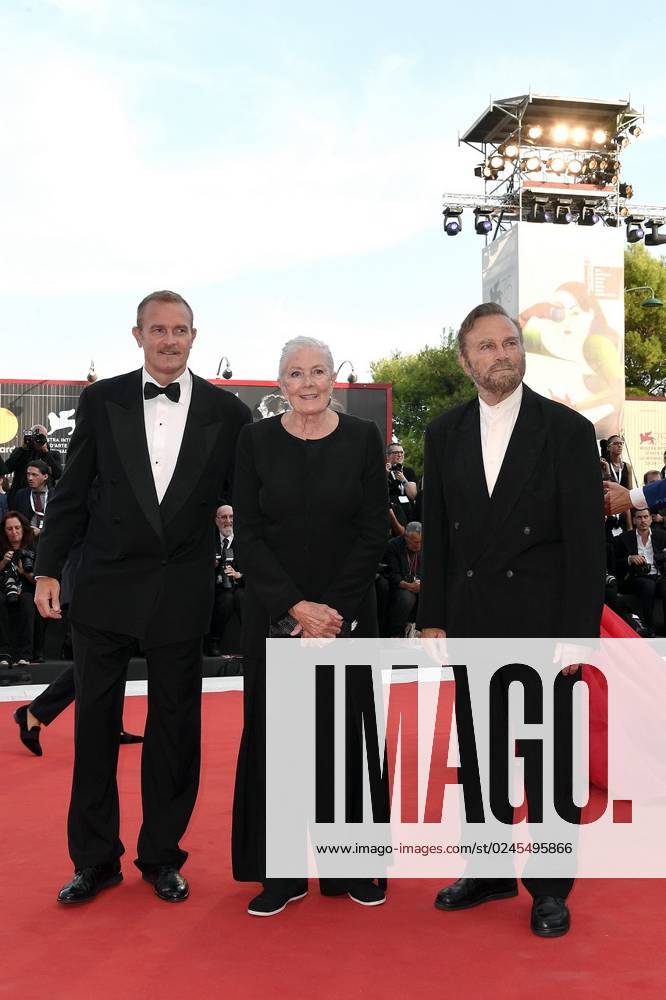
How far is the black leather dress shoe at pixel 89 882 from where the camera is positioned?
329 cm

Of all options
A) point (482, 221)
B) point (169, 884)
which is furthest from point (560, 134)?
point (169, 884)

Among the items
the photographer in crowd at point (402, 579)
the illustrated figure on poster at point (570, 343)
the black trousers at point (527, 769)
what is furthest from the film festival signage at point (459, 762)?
the illustrated figure on poster at point (570, 343)

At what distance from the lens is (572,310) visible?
3066 centimetres

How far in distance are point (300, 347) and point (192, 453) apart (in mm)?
555

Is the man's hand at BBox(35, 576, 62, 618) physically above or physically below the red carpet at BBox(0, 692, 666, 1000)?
above

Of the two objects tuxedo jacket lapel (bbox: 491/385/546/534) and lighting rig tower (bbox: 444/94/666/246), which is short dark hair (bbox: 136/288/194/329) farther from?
lighting rig tower (bbox: 444/94/666/246)

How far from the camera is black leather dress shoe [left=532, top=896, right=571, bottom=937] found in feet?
9.77

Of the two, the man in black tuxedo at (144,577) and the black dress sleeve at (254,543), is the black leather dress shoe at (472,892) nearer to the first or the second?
the man in black tuxedo at (144,577)

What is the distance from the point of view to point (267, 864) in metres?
3.27

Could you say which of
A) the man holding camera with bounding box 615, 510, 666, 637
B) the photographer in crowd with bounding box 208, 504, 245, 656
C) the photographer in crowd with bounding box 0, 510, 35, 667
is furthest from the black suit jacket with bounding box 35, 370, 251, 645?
the man holding camera with bounding box 615, 510, 666, 637

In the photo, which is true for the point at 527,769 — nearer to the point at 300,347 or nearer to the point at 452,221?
the point at 300,347

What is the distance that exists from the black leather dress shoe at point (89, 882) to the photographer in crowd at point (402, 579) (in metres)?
6.33

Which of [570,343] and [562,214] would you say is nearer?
[570,343]

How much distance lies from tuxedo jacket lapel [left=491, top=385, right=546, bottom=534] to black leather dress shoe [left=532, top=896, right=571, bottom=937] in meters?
1.13
